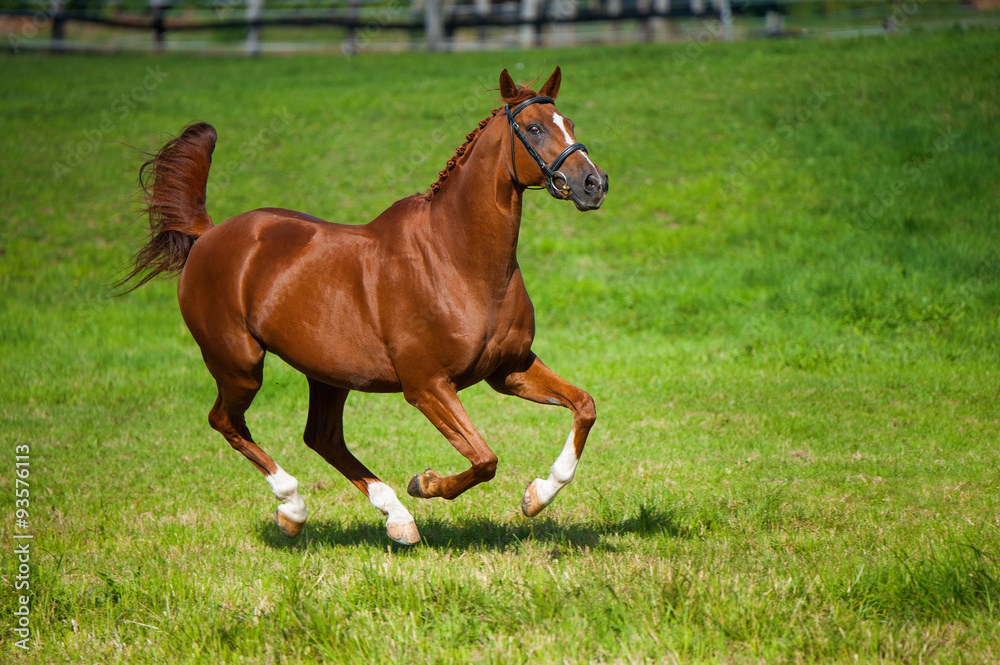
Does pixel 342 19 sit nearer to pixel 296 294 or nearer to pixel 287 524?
pixel 296 294

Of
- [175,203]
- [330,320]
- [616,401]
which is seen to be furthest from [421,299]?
[616,401]

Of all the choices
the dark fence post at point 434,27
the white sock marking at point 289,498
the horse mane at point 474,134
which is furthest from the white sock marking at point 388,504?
the dark fence post at point 434,27

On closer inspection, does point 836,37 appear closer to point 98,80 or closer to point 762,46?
point 762,46

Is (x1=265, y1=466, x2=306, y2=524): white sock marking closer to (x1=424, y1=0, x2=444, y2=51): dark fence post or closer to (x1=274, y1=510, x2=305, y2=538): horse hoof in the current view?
(x1=274, y1=510, x2=305, y2=538): horse hoof

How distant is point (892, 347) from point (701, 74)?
1192 cm

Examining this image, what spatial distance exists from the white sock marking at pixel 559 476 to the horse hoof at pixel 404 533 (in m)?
0.76

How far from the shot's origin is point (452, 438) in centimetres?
464

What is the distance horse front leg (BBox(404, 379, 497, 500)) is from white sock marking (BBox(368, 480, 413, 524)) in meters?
0.28

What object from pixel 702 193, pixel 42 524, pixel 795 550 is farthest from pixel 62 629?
pixel 702 193

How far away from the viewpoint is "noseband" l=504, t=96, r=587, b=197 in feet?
13.7

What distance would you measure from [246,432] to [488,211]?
7.57ft

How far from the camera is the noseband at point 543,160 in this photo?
13.7 feet

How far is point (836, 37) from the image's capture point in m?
21.5

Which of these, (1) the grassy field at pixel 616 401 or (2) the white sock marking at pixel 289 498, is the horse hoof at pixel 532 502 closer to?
(1) the grassy field at pixel 616 401
